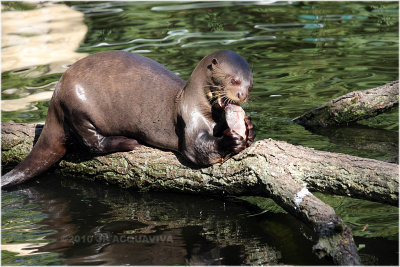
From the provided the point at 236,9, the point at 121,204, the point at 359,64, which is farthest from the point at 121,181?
the point at 236,9

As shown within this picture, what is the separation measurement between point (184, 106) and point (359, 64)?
450 centimetres

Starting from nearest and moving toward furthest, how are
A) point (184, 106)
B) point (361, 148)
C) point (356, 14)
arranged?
point (184, 106)
point (361, 148)
point (356, 14)

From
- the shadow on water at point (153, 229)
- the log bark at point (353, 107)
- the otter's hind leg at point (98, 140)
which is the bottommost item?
the shadow on water at point (153, 229)

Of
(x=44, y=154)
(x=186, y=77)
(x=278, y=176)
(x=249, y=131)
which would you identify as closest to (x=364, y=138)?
(x=249, y=131)

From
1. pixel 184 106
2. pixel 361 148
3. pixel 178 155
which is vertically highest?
pixel 184 106

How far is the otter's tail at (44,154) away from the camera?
6.34m

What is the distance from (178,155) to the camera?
583 centimetres

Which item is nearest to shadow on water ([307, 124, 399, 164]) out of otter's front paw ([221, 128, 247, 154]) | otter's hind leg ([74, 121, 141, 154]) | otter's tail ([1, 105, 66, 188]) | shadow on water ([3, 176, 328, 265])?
shadow on water ([3, 176, 328, 265])

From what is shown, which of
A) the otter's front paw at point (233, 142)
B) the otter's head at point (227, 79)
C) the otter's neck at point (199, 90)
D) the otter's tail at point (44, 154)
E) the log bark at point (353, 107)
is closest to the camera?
the otter's front paw at point (233, 142)

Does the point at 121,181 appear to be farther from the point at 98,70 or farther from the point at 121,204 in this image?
the point at 98,70

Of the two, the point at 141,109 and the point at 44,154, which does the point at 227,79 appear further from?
the point at 44,154

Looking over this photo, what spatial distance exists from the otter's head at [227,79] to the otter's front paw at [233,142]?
31 centimetres

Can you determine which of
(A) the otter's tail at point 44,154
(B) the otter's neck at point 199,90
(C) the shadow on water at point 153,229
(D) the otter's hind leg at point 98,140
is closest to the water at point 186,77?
(C) the shadow on water at point 153,229

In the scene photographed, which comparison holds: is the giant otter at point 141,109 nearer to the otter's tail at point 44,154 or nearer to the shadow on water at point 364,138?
the otter's tail at point 44,154
